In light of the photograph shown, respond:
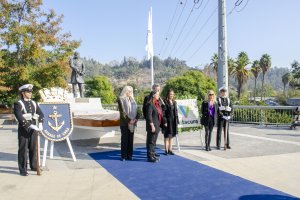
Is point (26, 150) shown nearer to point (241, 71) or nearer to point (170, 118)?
point (170, 118)

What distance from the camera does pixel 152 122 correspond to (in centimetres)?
795

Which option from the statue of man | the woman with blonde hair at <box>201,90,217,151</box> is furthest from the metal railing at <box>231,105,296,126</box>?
the statue of man

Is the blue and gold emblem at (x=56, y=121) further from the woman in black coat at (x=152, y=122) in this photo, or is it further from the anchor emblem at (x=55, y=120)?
the woman in black coat at (x=152, y=122)

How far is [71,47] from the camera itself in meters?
18.8

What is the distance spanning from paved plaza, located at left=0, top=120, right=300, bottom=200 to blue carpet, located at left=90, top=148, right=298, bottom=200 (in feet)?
0.72

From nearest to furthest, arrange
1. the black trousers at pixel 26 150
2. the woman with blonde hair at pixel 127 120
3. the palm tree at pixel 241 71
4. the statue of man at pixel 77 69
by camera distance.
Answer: the black trousers at pixel 26 150 → the woman with blonde hair at pixel 127 120 → the statue of man at pixel 77 69 → the palm tree at pixel 241 71

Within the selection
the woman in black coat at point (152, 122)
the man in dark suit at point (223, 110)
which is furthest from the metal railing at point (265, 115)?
the woman in black coat at point (152, 122)

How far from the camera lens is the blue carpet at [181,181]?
528cm

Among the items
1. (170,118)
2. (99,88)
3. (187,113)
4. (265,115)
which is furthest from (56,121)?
(99,88)

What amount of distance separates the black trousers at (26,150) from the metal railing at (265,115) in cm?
1019

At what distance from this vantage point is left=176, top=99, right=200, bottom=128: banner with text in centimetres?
965

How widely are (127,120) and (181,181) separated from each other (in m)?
2.40

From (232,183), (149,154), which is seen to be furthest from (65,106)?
(232,183)

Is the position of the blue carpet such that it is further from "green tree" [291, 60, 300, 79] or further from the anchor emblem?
"green tree" [291, 60, 300, 79]
